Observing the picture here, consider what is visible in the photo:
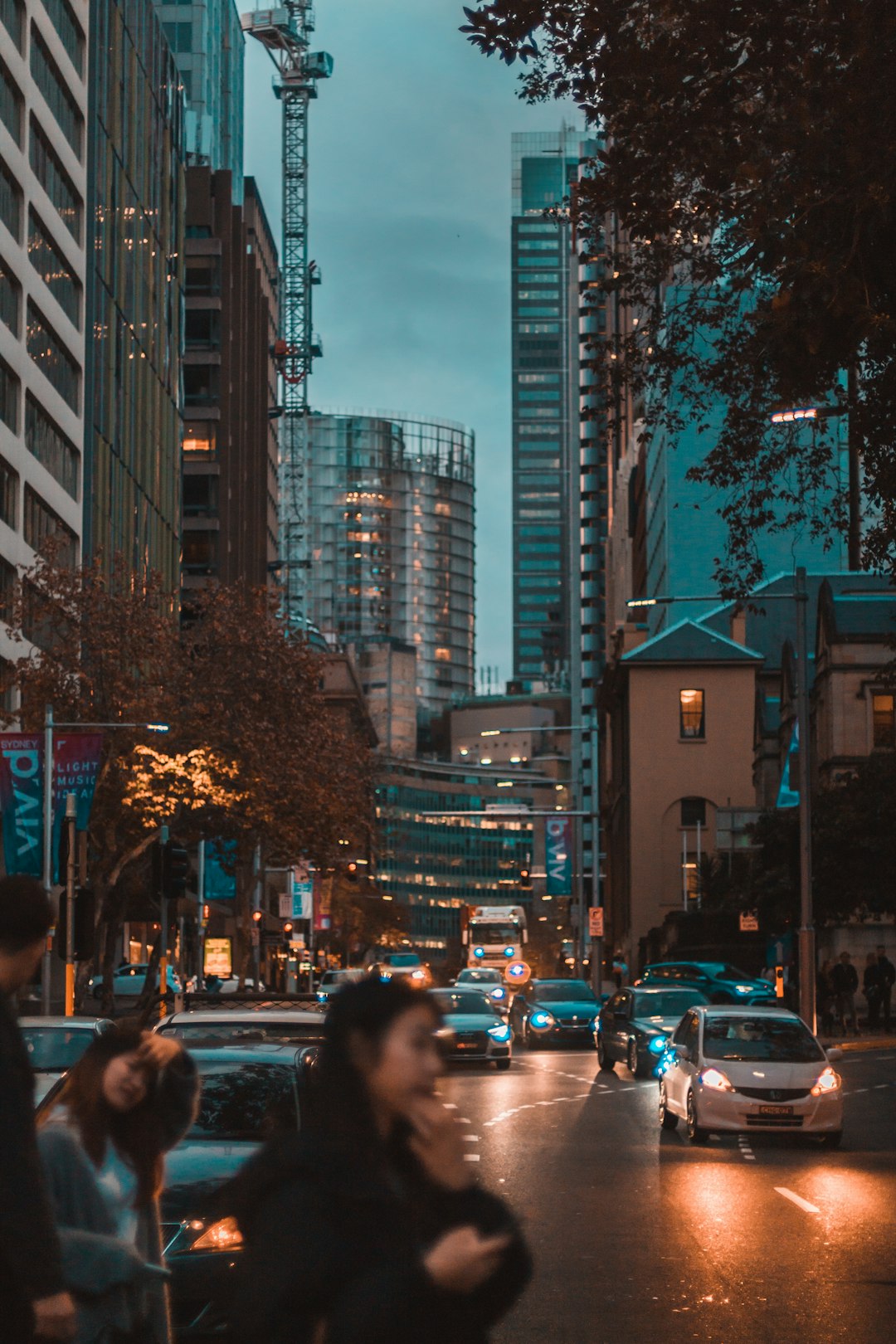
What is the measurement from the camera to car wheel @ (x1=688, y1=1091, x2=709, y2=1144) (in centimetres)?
2084

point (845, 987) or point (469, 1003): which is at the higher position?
point (469, 1003)

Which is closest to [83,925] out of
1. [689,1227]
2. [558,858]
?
[689,1227]

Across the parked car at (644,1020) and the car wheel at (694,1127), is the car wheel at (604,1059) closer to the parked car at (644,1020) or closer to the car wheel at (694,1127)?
the parked car at (644,1020)

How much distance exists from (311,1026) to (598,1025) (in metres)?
22.6

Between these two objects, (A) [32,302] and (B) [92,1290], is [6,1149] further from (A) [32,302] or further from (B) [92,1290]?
(A) [32,302]

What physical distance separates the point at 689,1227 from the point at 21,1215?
10274 mm

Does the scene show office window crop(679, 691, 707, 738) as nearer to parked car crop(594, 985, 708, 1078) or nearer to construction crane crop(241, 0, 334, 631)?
parked car crop(594, 985, 708, 1078)

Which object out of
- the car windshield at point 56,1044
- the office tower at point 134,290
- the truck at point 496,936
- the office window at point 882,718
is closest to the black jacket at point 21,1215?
Result: the car windshield at point 56,1044

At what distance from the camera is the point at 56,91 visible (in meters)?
57.0

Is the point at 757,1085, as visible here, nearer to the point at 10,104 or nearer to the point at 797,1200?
the point at 797,1200

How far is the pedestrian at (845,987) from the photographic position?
47938 mm

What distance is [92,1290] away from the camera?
536 centimetres

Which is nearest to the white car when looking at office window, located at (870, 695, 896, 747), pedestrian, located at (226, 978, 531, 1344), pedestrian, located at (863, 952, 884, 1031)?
pedestrian, located at (226, 978, 531, 1344)

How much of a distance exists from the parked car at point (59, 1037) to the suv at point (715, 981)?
2448 cm
